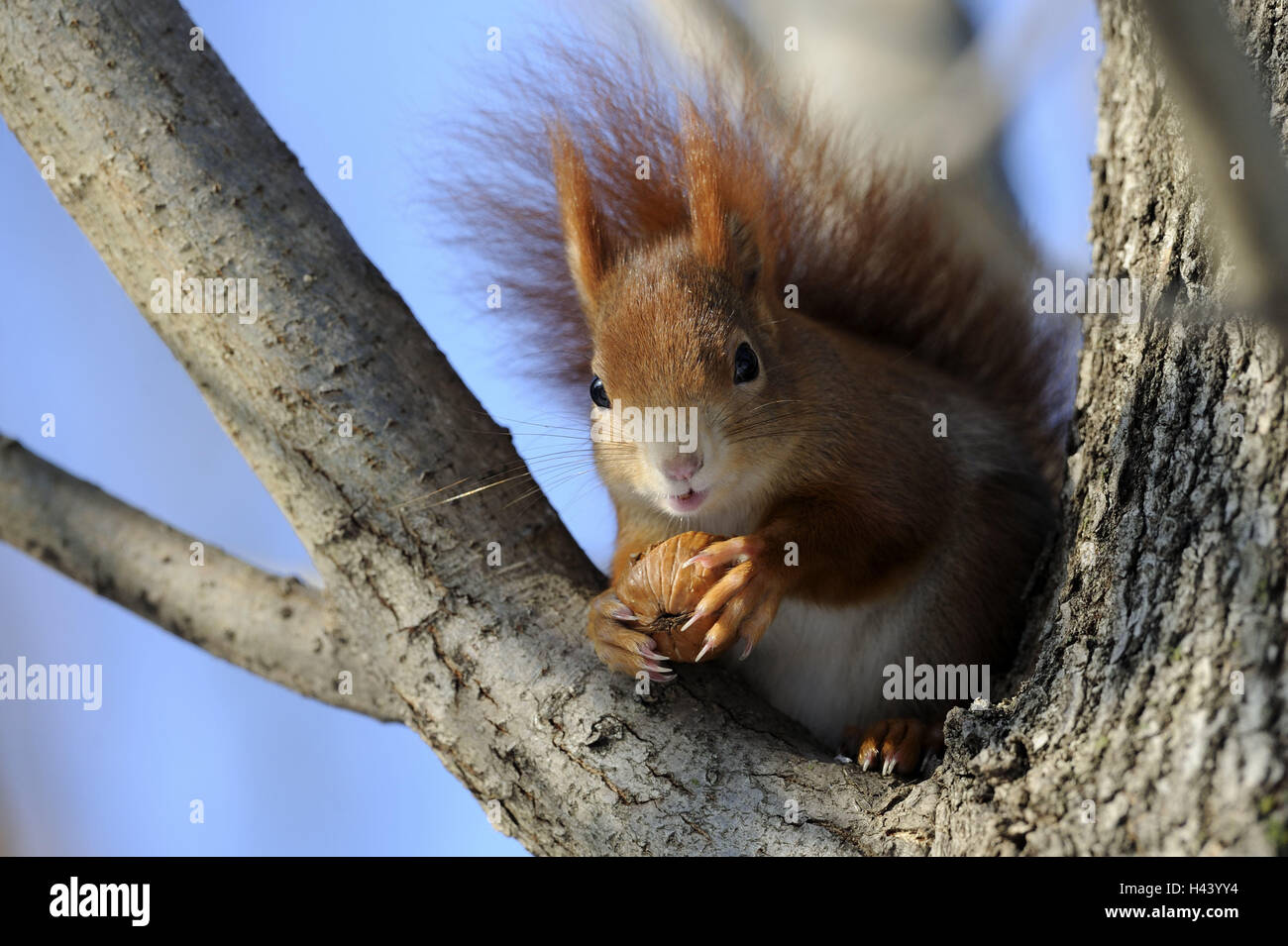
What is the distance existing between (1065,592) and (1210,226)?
23.9 inches

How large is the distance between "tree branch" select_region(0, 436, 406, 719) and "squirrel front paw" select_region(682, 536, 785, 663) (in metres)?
0.92

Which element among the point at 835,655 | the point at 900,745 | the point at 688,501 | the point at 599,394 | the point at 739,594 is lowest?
the point at 900,745

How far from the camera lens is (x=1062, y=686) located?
5.41ft

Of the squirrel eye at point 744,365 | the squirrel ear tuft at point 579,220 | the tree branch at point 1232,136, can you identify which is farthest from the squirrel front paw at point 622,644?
the tree branch at point 1232,136

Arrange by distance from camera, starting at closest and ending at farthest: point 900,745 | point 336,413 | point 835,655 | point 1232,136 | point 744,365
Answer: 1. point 1232,136
2. point 336,413
3. point 900,745
4. point 744,365
5. point 835,655

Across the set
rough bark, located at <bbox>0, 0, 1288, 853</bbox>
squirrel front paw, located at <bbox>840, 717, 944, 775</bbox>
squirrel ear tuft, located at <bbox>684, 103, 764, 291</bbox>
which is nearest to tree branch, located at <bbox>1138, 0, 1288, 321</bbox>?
rough bark, located at <bbox>0, 0, 1288, 853</bbox>

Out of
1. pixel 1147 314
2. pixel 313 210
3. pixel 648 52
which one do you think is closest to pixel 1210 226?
pixel 1147 314

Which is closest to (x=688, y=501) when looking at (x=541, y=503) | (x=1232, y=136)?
(x=541, y=503)

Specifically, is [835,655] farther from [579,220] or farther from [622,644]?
[579,220]

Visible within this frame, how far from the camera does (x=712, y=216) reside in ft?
8.25

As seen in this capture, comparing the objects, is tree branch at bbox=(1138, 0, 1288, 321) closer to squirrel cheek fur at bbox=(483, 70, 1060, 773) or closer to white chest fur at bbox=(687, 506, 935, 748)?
squirrel cheek fur at bbox=(483, 70, 1060, 773)

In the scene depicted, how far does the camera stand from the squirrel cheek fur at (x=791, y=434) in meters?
2.29

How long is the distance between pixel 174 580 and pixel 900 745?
5.84 ft

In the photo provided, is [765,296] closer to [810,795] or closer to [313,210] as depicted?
[313,210]
